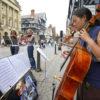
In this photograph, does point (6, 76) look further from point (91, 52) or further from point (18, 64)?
point (91, 52)

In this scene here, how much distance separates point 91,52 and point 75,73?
245 millimetres

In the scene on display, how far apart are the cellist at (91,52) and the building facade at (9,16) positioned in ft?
238

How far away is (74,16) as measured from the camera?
3.34 m

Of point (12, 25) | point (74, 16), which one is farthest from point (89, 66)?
point (12, 25)

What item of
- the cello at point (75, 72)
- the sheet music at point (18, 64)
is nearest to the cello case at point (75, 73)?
the cello at point (75, 72)

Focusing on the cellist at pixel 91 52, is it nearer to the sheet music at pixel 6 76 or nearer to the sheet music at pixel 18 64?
the sheet music at pixel 6 76

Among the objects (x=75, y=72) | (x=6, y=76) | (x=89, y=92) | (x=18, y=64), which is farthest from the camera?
(x=18, y=64)

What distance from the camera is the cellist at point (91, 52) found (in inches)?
119

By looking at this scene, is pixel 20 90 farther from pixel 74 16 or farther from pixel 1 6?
pixel 1 6

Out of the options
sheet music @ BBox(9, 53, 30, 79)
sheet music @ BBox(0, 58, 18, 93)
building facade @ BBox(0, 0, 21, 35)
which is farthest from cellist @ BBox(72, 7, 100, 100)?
building facade @ BBox(0, 0, 21, 35)

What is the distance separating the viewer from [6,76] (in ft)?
14.1

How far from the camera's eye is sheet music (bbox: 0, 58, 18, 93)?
4109 mm

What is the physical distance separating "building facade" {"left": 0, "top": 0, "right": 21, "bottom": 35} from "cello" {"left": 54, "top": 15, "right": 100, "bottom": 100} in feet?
238

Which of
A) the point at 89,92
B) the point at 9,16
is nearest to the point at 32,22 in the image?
the point at 9,16
